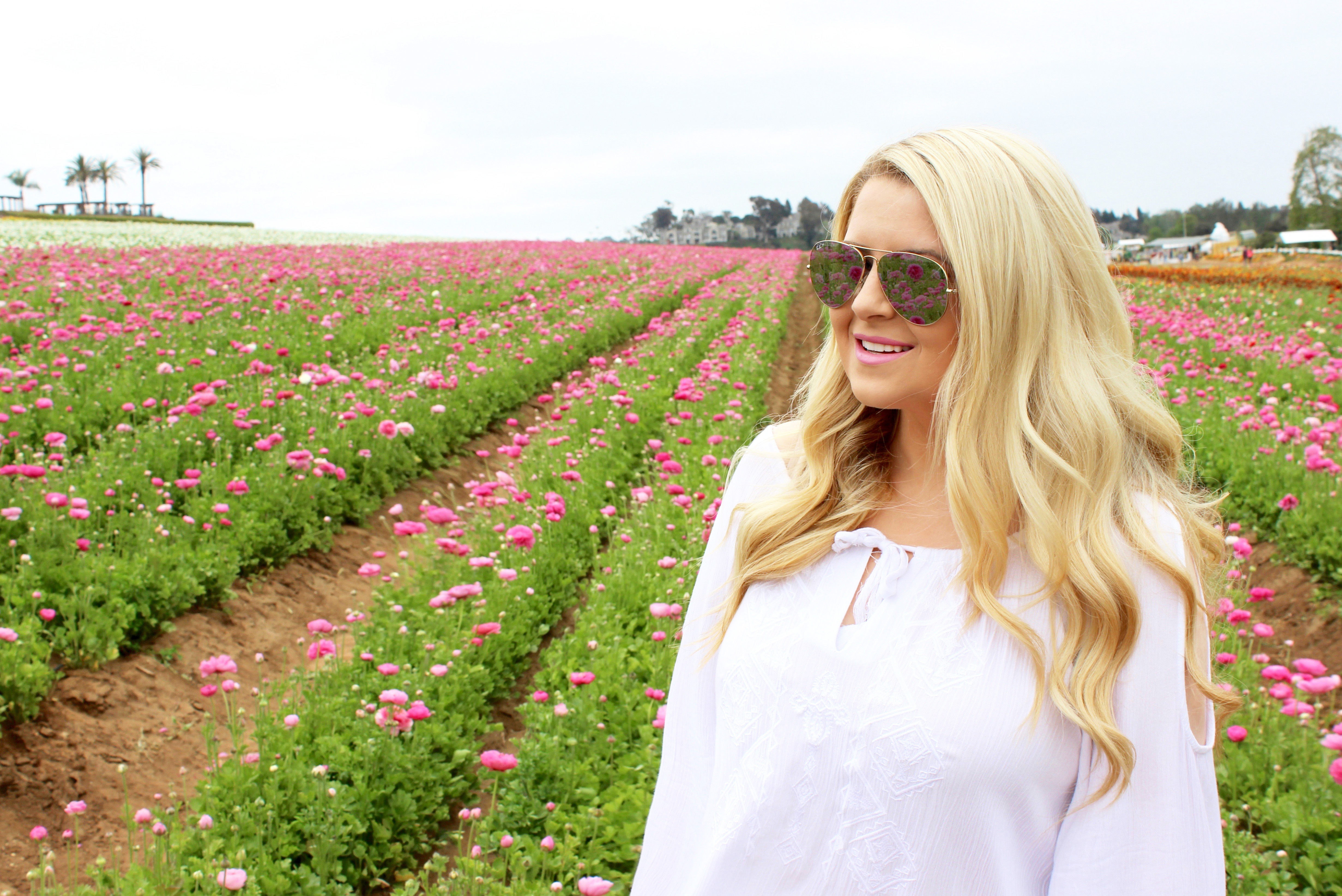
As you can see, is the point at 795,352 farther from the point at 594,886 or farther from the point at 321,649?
the point at 594,886

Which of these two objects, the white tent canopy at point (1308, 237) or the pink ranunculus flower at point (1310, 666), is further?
the white tent canopy at point (1308, 237)

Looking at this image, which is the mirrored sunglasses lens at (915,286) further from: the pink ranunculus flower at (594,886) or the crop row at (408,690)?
the crop row at (408,690)

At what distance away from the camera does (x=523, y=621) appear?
452 centimetres

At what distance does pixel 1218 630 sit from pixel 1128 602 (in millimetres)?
3229

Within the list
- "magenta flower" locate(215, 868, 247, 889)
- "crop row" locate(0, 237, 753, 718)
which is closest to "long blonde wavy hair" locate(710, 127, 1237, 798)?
"magenta flower" locate(215, 868, 247, 889)

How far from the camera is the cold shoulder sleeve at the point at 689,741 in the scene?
166 centimetres

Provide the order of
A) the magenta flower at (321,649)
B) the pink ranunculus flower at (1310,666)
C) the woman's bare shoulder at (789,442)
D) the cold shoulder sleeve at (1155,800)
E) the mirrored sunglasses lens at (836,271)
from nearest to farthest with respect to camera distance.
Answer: the cold shoulder sleeve at (1155,800), the mirrored sunglasses lens at (836,271), the woman's bare shoulder at (789,442), the pink ranunculus flower at (1310,666), the magenta flower at (321,649)

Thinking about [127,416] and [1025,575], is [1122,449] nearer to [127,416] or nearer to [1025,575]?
[1025,575]

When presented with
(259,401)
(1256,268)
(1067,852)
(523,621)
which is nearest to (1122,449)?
(1067,852)

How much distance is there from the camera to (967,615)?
142 cm

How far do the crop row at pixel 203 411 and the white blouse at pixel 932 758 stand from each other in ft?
11.1

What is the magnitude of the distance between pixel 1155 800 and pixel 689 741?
77 centimetres

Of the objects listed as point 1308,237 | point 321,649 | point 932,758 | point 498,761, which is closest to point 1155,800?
point 932,758

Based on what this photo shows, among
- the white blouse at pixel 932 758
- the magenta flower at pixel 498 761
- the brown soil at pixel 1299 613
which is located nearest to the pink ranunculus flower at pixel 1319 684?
the brown soil at pixel 1299 613
